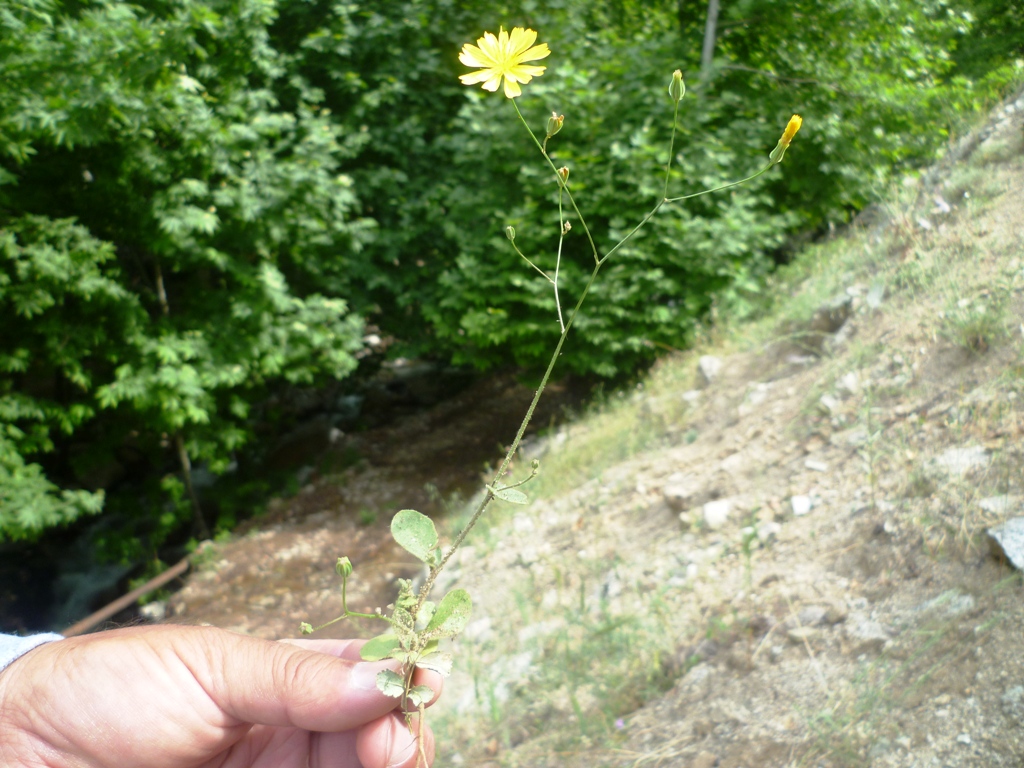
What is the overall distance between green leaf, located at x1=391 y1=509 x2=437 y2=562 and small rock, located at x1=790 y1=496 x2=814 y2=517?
225 centimetres

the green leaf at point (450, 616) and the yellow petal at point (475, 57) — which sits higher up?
the yellow petal at point (475, 57)

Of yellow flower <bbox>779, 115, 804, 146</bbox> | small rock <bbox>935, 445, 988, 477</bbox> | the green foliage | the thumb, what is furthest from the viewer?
the green foliage

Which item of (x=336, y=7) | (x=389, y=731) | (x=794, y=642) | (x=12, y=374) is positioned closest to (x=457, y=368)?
(x=336, y=7)

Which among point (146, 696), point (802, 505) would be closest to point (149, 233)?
point (146, 696)

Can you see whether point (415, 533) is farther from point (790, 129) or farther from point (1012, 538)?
point (1012, 538)

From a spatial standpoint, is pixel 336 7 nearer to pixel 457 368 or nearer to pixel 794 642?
pixel 457 368

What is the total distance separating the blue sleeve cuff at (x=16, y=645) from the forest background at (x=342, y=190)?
3.28m

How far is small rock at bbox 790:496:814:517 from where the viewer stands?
2.85 meters

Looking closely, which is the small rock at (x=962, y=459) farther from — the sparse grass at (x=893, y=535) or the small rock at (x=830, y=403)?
the small rock at (x=830, y=403)

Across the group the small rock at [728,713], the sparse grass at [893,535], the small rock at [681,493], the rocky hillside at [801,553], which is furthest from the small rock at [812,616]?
the small rock at [681,493]

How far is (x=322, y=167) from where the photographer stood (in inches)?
229

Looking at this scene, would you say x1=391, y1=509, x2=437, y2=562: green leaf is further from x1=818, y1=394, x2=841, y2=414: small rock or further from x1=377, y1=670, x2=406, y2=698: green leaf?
x1=818, y1=394, x2=841, y2=414: small rock

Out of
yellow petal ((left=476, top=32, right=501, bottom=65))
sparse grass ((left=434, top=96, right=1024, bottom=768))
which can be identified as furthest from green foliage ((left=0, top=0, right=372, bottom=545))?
yellow petal ((left=476, top=32, right=501, bottom=65))

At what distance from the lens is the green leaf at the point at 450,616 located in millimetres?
1055
